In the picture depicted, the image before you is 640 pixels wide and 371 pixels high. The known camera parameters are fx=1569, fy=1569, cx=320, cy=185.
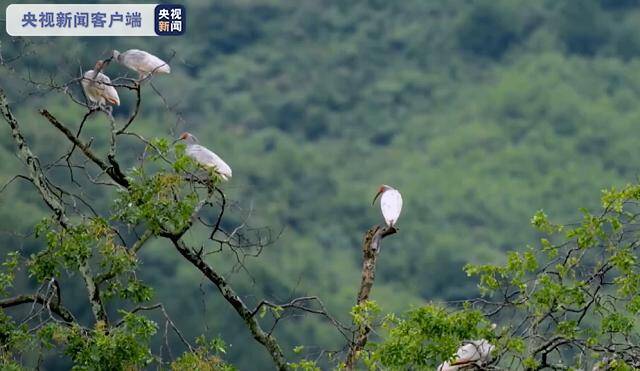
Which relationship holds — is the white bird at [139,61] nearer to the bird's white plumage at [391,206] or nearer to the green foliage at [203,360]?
the bird's white plumage at [391,206]

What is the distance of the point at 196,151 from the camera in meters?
7.41

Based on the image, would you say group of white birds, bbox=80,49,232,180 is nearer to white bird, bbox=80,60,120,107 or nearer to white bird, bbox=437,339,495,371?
white bird, bbox=80,60,120,107

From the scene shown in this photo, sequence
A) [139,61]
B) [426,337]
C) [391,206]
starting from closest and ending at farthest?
[426,337]
[391,206]
[139,61]

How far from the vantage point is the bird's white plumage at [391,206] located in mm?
8188

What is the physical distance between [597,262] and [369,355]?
3.13 ft

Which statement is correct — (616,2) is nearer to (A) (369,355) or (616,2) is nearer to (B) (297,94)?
(B) (297,94)

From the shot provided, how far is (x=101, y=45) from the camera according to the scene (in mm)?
32719

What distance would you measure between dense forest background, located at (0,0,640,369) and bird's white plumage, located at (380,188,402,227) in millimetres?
16925

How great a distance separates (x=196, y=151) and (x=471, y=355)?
182 centimetres

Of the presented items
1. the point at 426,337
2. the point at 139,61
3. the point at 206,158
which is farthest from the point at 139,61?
the point at 426,337

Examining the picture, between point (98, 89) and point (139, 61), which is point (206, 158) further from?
point (139, 61)

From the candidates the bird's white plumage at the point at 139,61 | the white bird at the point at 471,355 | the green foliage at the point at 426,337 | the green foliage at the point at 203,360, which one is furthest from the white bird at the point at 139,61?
the green foliage at the point at 426,337

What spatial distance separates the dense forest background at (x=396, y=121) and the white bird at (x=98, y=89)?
17060 millimetres

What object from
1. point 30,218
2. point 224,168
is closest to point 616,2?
point 30,218
